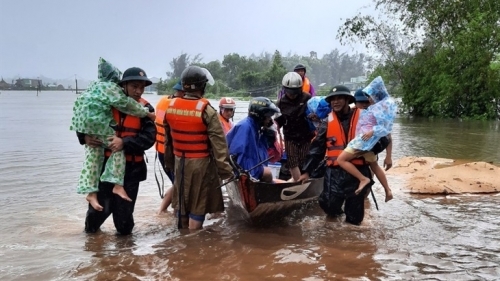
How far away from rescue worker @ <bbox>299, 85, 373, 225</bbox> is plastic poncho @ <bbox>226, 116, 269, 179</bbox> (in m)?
0.65

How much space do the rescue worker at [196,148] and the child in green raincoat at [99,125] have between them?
39 centimetres

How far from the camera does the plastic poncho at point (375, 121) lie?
4.78 meters

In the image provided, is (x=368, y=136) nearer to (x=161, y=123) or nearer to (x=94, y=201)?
(x=161, y=123)

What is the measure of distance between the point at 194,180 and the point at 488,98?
2337cm

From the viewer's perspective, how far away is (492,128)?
19.8m

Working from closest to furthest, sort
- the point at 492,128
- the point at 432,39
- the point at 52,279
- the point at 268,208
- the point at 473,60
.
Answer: the point at 52,279
the point at 268,208
the point at 492,128
the point at 473,60
the point at 432,39

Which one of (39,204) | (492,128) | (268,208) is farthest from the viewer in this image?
(492,128)

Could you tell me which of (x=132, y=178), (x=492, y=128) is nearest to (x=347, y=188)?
(x=132, y=178)

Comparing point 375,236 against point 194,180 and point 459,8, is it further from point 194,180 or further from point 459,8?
point 459,8

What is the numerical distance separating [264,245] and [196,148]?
4.04 feet

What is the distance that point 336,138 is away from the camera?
507 centimetres

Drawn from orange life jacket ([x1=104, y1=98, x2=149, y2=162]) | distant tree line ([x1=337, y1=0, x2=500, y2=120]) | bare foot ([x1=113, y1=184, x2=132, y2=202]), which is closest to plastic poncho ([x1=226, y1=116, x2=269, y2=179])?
orange life jacket ([x1=104, y1=98, x2=149, y2=162])

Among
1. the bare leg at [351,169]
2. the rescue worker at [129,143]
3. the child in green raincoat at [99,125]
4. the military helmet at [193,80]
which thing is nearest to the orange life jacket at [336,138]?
the bare leg at [351,169]

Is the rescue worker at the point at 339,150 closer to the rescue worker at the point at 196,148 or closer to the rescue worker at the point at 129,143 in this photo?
the rescue worker at the point at 196,148
